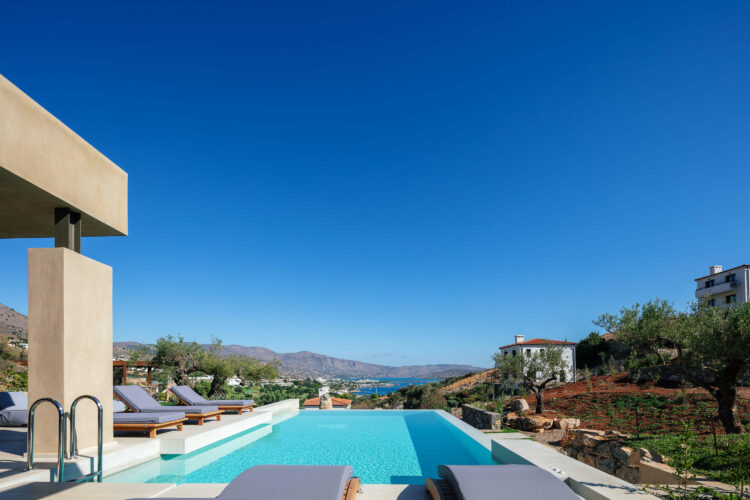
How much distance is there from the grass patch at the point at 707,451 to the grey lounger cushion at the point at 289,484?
4.23 meters

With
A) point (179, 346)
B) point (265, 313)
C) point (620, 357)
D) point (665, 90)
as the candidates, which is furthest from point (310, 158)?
point (265, 313)

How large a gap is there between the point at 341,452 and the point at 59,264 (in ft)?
16.8

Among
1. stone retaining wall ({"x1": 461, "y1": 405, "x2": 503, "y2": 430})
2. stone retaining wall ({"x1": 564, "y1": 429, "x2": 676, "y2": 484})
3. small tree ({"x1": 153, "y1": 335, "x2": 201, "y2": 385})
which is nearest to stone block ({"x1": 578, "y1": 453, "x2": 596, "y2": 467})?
stone retaining wall ({"x1": 564, "y1": 429, "x2": 676, "y2": 484})

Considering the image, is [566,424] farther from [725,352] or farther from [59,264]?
[59,264]

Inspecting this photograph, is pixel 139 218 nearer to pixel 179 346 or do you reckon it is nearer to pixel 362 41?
pixel 179 346

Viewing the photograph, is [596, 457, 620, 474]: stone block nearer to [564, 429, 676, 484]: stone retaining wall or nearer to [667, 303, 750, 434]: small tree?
[564, 429, 676, 484]: stone retaining wall

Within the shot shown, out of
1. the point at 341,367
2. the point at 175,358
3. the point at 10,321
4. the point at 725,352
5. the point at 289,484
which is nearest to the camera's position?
the point at 289,484

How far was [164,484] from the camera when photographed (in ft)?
14.8

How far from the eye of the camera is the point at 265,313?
4909 cm

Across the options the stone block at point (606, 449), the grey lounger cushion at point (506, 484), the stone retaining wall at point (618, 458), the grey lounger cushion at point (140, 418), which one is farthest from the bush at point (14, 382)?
the stone block at point (606, 449)

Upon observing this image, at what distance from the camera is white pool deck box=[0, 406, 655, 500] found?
4.12m

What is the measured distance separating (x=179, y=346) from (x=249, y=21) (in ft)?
36.7

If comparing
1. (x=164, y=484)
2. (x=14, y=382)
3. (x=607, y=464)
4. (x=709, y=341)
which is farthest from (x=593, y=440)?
(x=14, y=382)

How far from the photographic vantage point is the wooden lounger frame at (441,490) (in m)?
3.50
